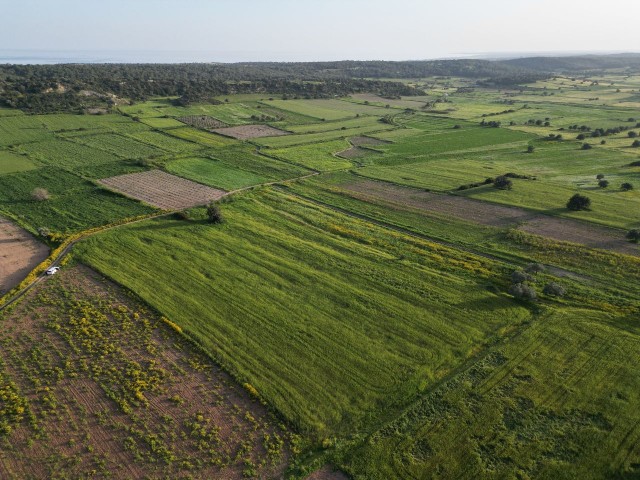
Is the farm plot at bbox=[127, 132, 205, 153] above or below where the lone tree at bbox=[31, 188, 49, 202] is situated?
below

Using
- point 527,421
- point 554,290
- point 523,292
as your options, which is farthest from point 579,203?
point 527,421

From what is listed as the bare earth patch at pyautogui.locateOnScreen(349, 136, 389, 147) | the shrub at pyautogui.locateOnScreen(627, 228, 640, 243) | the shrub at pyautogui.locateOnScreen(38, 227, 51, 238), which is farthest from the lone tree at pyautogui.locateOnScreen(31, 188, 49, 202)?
the shrub at pyautogui.locateOnScreen(627, 228, 640, 243)

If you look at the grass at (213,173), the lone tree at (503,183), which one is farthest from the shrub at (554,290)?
the grass at (213,173)

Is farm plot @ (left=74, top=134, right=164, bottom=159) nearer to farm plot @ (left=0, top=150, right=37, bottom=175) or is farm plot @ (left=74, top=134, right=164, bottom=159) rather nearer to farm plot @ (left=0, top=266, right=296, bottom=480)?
farm plot @ (left=0, top=150, right=37, bottom=175)

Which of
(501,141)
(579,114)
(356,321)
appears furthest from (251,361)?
(579,114)

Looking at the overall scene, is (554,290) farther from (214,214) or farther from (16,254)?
(16,254)

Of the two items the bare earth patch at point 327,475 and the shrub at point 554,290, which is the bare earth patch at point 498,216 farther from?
the bare earth patch at point 327,475

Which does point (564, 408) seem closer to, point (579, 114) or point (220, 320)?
point (220, 320)

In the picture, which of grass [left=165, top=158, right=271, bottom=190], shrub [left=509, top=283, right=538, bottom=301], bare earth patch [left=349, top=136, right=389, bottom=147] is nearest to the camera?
shrub [left=509, top=283, right=538, bottom=301]
